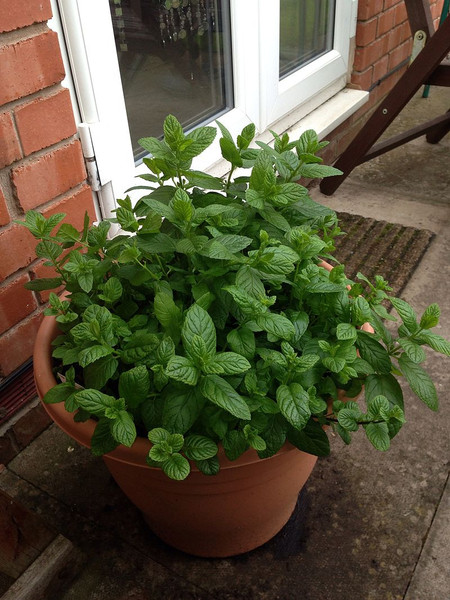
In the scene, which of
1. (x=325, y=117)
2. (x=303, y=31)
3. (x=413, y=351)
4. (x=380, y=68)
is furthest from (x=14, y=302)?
(x=380, y=68)

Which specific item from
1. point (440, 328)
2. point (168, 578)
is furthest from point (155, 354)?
point (440, 328)

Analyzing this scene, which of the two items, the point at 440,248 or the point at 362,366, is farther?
the point at 440,248

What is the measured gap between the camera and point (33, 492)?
4.97ft

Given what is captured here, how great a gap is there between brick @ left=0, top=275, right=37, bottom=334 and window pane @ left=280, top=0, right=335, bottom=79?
156 centimetres

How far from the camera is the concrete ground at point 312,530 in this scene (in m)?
1.31

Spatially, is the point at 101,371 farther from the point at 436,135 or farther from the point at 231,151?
the point at 436,135

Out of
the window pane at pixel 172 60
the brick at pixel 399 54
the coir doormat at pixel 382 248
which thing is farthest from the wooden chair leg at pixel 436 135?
the window pane at pixel 172 60

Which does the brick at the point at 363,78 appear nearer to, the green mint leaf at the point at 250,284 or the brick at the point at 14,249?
the brick at the point at 14,249

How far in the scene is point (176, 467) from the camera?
2.99 feet

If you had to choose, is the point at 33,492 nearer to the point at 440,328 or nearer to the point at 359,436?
the point at 359,436

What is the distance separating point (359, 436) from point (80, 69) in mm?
1215

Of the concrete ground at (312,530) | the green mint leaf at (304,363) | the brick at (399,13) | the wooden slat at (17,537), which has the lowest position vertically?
the concrete ground at (312,530)

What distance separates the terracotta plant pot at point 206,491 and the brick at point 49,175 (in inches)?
14.9

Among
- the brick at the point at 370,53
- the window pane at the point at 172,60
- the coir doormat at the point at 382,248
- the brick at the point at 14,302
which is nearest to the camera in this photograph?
the brick at the point at 14,302
